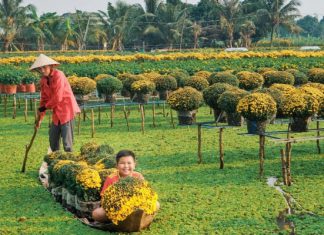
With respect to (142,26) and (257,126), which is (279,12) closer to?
(142,26)

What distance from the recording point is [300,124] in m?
9.06

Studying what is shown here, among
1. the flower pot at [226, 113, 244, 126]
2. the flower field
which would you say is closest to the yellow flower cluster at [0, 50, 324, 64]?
the flower field

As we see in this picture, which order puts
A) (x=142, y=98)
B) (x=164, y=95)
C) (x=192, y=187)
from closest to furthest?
(x=192, y=187), (x=142, y=98), (x=164, y=95)

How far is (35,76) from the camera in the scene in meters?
18.7

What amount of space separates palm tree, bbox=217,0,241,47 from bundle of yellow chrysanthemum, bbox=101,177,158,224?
46.9 m

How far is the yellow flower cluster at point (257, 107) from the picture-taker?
29.1 ft

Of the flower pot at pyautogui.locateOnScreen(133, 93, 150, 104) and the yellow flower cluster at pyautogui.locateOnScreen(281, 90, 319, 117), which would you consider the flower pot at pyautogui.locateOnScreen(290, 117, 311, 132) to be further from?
the flower pot at pyautogui.locateOnScreen(133, 93, 150, 104)

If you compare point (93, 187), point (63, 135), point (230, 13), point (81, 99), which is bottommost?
point (93, 187)

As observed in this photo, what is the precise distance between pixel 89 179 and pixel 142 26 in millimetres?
47928

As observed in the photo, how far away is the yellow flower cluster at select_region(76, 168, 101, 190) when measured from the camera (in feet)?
22.7

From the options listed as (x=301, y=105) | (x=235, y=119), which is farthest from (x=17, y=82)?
(x=301, y=105)

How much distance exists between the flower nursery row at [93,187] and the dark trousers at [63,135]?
63cm

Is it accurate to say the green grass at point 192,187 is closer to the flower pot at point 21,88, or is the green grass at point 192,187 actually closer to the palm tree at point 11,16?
the flower pot at point 21,88

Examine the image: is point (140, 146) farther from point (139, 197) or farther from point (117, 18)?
point (117, 18)
